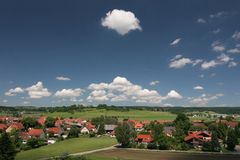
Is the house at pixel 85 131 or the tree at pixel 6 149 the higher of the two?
the house at pixel 85 131

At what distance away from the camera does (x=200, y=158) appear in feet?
231

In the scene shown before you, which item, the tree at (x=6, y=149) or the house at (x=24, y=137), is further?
the house at (x=24, y=137)

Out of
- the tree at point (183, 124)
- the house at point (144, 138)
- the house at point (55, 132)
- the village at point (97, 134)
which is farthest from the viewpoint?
the house at point (55, 132)

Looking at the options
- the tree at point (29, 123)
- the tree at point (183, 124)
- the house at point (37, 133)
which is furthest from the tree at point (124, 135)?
the tree at point (29, 123)

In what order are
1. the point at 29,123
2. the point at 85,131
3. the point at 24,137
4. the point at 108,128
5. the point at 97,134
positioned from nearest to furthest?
1. the point at 24,137
2. the point at 97,134
3. the point at 108,128
4. the point at 85,131
5. the point at 29,123

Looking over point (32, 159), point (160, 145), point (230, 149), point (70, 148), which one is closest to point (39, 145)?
point (70, 148)

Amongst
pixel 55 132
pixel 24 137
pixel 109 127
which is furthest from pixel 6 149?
pixel 109 127

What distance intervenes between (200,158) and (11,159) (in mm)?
42805

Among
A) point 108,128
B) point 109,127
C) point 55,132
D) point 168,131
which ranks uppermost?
point 109,127

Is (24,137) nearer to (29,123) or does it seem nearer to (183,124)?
(29,123)

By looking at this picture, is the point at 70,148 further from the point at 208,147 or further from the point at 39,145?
the point at 208,147

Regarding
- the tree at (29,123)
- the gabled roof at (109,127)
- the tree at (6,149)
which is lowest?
the tree at (6,149)

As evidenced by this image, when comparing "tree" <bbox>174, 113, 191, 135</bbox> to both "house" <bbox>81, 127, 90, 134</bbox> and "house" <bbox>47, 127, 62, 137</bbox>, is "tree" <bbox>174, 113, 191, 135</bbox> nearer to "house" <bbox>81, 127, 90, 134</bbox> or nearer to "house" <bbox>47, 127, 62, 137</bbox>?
"house" <bbox>81, 127, 90, 134</bbox>

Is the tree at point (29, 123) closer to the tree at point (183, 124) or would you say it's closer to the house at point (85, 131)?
the house at point (85, 131)
